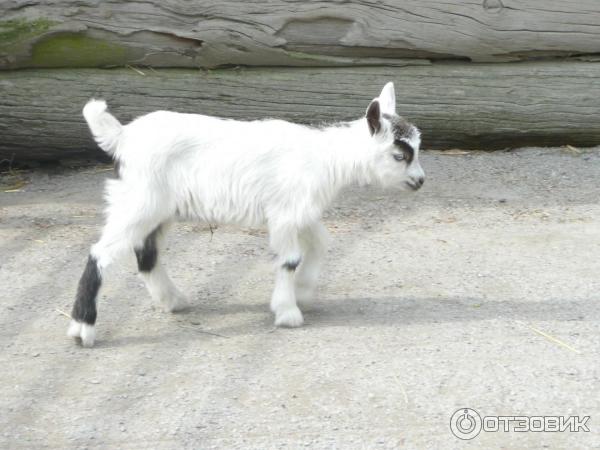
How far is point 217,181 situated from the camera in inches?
213

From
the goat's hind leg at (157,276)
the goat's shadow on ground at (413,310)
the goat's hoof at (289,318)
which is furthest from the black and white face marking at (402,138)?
the goat's hind leg at (157,276)

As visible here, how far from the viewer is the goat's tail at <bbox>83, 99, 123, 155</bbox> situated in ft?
17.6

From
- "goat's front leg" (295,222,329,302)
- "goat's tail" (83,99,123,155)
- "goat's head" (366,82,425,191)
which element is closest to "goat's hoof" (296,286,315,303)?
"goat's front leg" (295,222,329,302)

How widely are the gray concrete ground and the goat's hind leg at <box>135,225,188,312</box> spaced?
0.30 feet

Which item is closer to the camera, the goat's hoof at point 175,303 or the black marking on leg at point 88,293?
the black marking on leg at point 88,293

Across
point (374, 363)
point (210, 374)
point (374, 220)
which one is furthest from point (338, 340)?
point (374, 220)

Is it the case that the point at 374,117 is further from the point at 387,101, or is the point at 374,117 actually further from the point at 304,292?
the point at 304,292

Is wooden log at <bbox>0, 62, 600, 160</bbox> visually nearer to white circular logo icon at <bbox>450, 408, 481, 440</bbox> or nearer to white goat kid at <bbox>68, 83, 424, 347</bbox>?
white goat kid at <bbox>68, 83, 424, 347</bbox>

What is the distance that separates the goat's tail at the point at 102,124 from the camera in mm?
5367

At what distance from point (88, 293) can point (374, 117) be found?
69.5 inches

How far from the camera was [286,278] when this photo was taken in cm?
551

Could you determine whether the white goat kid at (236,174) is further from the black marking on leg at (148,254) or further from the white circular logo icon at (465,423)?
the white circular logo icon at (465,423)

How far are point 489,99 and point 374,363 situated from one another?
12.6ft

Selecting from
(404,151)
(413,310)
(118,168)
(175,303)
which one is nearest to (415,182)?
(404,151)
